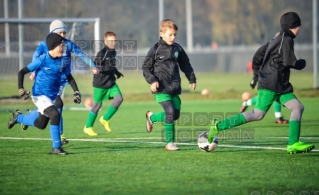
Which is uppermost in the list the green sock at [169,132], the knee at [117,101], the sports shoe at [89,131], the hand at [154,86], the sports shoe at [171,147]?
the hand at [154,86]

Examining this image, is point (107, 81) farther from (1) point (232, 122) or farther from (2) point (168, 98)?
(1) point (232, 122)

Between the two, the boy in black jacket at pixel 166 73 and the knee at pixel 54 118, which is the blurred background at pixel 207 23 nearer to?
the boy in black jacket at pixel 166 73

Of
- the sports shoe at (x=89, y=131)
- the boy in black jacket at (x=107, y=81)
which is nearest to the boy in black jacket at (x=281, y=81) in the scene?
the sports shoe at (x=89, y=131)

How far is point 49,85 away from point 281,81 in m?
3.57

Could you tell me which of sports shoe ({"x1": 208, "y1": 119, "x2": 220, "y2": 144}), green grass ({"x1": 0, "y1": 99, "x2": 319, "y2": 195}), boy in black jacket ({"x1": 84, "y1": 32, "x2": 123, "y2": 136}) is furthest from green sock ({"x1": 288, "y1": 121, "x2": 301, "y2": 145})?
boy in black jacket ({"x1": 84, "y1": 32, "x2": 123, "y2": 136})

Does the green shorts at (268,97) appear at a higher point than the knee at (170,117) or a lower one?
higher

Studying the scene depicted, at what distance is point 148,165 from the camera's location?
29.4 ft

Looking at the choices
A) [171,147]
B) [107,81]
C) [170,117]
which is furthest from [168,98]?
[107,81]

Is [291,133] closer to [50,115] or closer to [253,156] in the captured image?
[253,156]

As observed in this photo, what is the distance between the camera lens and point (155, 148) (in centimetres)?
1098

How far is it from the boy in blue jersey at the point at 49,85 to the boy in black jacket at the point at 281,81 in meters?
2.39

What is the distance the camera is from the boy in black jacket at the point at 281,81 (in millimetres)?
9852

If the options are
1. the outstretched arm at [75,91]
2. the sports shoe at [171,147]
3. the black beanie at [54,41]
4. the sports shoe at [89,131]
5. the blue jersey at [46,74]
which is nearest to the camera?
the black beanie at [54,41]

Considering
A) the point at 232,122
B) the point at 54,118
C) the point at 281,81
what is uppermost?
the point at 281,81
